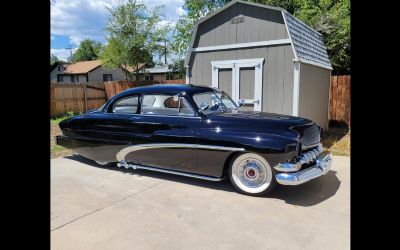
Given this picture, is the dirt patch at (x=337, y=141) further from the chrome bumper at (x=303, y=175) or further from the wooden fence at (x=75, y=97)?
the wooden fence at (x=75, y=97)

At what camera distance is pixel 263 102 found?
864cm

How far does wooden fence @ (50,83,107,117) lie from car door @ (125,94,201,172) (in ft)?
36.4

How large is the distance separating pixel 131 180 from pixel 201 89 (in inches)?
Result: 82.0

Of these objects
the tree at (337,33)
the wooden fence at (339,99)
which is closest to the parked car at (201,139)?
the wooden fence at (339,99)

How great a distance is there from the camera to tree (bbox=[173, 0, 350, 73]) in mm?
16016

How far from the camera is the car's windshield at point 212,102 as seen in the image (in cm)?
564

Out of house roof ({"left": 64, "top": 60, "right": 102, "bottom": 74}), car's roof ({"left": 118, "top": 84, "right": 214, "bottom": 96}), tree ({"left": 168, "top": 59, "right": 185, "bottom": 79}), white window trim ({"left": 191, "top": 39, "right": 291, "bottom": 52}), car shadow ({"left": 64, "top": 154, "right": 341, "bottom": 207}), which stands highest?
house roof ({"left": 64, "top": 60, "right": 102, "bottom": 74})

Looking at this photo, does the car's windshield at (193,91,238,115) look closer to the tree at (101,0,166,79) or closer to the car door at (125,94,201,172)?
the car door at (125,94,201,172)

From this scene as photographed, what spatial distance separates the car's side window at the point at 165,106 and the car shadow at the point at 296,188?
1186 millimetres

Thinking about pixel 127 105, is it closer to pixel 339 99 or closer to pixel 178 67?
pixel 339 99

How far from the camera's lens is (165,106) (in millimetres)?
5977

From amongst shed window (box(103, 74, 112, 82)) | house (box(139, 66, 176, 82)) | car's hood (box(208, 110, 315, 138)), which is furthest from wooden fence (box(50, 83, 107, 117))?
shed window (box(103, 74, 112, 82))
